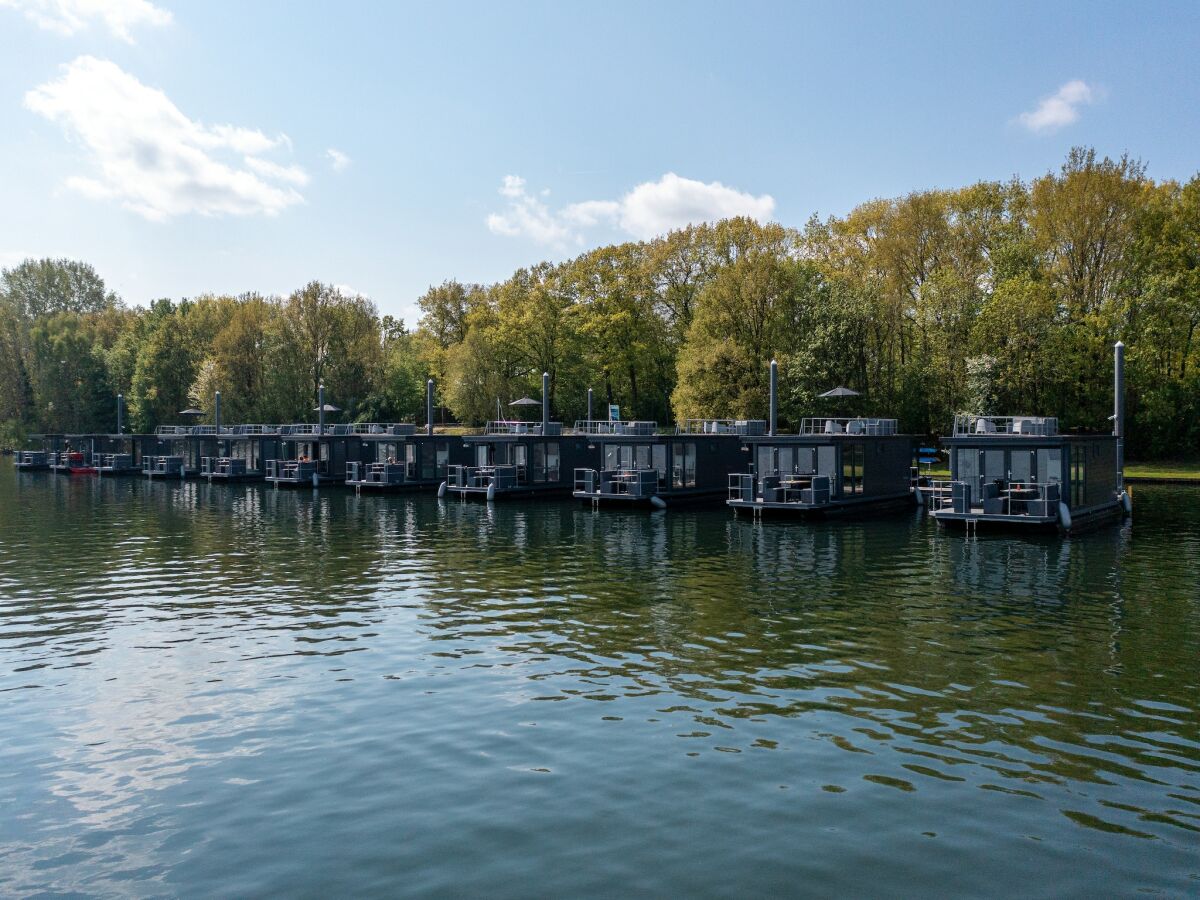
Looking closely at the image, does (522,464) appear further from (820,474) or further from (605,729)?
(605,729)

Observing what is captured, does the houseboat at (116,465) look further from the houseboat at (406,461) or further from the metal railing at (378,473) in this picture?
the metal railing at (378,473)

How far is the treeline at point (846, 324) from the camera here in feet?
227

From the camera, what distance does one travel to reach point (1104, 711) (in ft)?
50.8

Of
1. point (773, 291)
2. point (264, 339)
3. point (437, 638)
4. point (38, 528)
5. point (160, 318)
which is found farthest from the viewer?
point (160, 318)

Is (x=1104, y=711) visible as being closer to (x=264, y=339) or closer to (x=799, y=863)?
(x=799, y=863)

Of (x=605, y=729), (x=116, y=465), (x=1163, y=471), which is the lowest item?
(x=605, y=729)

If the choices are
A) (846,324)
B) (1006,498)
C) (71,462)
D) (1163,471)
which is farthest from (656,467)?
(71,462)

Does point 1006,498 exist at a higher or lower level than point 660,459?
lower

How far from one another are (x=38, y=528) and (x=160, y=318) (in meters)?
90.5

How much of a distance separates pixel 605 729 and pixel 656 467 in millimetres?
37378

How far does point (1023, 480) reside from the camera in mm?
38688

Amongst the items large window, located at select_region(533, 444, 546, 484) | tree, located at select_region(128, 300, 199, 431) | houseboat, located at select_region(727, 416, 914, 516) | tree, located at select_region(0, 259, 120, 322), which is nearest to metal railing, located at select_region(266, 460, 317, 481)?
large window, located at select_region(533, 444, 546, 484)

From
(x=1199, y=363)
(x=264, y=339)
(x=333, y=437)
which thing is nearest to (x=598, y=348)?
(x=333, y=437)

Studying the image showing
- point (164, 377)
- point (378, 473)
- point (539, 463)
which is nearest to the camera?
point (539, 463)
